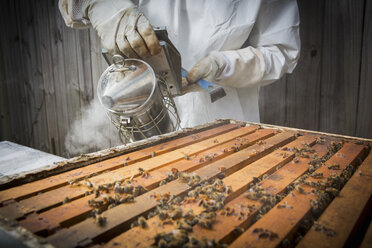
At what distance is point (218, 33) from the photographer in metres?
2.77

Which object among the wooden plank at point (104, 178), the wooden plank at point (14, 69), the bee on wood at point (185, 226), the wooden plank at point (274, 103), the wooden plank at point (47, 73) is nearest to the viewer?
the bee on wood at point (185, 226)

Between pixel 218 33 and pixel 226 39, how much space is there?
0.11m

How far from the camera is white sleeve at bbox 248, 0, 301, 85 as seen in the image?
2.73 m

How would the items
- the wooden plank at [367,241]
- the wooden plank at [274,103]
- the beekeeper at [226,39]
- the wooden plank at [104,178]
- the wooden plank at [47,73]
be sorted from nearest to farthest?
the wooden plank at [367,241], the wooden plank at [104,178], the beekeeper at [226,39], the wooden plank at [274,103], the wooden plank at [47,73]

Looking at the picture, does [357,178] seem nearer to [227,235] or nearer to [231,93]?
[227,235]

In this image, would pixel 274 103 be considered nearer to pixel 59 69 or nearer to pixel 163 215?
pixel 163 215

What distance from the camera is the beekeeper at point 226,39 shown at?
2.62m

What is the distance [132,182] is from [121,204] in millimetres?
194

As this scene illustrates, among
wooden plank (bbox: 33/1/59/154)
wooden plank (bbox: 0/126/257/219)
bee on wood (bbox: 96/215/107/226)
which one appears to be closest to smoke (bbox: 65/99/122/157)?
wooden plank (bbox: 33/1/59/154)

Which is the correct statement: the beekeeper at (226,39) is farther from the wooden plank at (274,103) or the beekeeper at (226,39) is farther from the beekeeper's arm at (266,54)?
the wooden plank at (274,103)

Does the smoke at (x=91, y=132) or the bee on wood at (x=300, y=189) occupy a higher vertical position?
the bee on wood at (x=300, y=189)

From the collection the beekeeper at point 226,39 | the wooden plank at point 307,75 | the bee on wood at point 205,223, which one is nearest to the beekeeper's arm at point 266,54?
the beekeeper at point 226,39

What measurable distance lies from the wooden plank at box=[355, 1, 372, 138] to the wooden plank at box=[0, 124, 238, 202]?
1.60 meters

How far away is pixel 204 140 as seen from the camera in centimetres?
196
